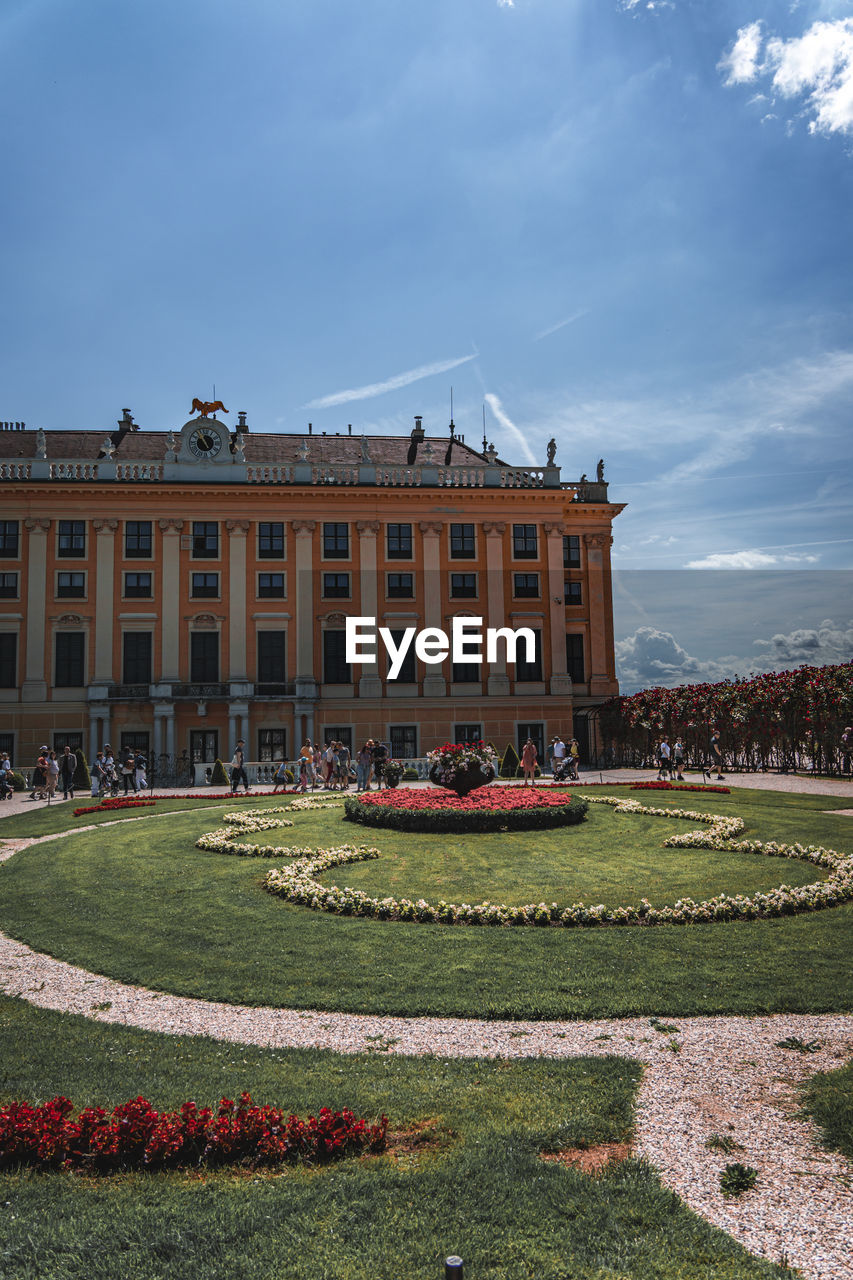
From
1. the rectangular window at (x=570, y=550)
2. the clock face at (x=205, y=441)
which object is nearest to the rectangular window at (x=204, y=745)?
the clock face at (x=205, y=441)

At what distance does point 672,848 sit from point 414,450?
3743cm

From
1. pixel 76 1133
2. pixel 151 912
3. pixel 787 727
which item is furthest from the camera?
pixel 787 727

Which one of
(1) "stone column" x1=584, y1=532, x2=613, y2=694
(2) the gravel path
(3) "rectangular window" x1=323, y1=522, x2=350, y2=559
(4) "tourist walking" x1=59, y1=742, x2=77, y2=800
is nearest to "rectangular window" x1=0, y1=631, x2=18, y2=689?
(4) "tourist walking" x1=59, y1=742, x2=77, y2=800

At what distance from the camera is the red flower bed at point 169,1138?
567 cm

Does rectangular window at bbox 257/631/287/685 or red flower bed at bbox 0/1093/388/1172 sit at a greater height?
rectangular window at bbox 257/631/287/685

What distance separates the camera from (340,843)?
18516mm

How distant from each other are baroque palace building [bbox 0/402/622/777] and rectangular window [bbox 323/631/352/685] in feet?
0.35

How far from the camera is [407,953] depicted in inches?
428

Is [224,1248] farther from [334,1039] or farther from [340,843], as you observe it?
[340,843]

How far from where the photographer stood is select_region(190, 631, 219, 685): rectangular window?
4406 cm

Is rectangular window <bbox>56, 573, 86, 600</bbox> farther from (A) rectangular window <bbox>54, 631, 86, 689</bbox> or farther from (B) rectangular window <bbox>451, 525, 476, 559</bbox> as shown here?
(B) rectangular window <bbox>451, 525, 476, 559</bbox>

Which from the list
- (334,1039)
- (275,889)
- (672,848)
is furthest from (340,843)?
(334,1039)

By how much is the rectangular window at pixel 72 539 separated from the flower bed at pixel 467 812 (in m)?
28.1

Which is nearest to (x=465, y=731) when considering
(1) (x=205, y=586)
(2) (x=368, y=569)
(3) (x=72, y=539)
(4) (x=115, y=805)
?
(2) (x=368, y=569)
